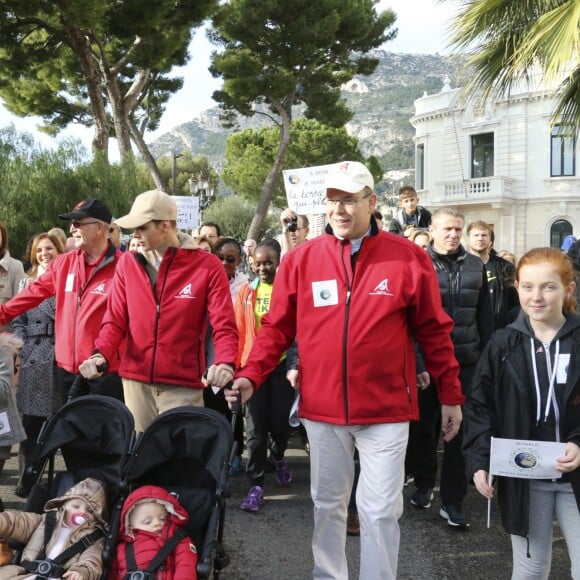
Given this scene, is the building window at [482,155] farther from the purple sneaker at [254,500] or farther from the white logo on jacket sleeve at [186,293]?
the white logo on jacket sleeve at [186,293]

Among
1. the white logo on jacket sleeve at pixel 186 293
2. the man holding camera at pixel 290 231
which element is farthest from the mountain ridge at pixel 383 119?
the white logo on jacket sleeve at pixel 186 293

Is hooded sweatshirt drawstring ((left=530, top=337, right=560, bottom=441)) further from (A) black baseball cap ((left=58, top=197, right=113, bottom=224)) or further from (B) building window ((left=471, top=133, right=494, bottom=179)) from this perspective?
(B) building window ((left=471, top=133, right=494, bottom=179))

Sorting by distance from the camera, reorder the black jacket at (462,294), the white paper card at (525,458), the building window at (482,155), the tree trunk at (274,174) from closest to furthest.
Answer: the white paper card at (525,458) < the black jacket at (462,294) < the tree trunk at (274,174) < the building window at (482,155)

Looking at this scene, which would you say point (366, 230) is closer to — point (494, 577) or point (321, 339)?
point (321, 339)

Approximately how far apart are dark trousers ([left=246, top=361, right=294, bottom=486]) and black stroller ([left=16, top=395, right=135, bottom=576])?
175 cm

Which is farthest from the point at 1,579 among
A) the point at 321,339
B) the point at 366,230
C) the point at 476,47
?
the point at 476,47

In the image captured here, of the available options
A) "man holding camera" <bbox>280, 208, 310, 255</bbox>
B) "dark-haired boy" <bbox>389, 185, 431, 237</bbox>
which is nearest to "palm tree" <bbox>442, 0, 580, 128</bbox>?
"dark-haired boy" <bbox>389, 185, 431, 237</bbox>

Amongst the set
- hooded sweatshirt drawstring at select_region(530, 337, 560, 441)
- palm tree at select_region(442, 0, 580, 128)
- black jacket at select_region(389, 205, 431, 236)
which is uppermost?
palm tree at select_region(442, 0, 580, 128)

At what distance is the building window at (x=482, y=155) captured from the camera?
3497 cm

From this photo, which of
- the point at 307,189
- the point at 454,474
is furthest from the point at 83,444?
the point at 307,189

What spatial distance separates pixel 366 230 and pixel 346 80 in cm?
2184

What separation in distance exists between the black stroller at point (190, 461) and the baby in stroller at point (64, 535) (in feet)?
0.72

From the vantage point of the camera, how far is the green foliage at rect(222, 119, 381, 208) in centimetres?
4322

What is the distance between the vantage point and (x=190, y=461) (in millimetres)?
3576
